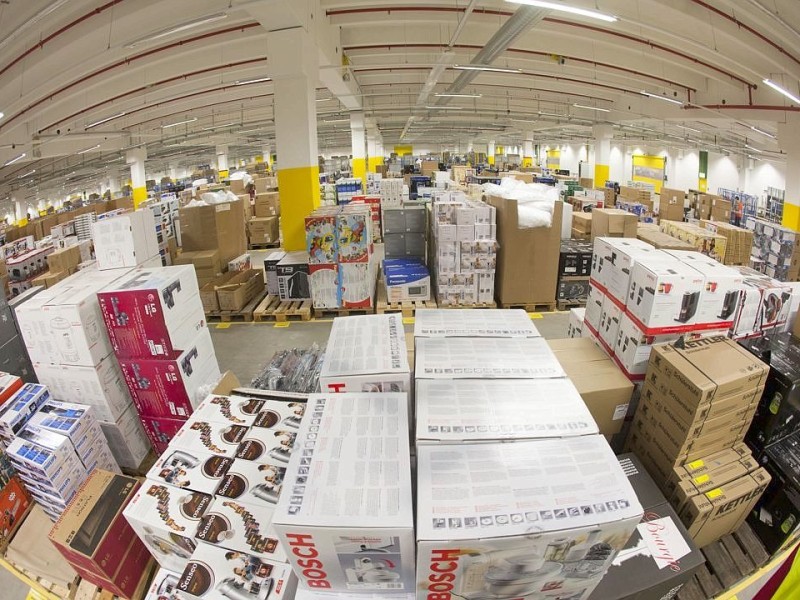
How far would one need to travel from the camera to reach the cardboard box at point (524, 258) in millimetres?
6230

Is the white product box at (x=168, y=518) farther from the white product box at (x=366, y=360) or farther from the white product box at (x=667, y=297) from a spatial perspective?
the white product box at (x=667, y=297)

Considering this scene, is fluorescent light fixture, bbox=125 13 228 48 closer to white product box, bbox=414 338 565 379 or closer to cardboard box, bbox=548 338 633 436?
white product box, bbox=414 338 565 379

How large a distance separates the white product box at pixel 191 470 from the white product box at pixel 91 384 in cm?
121

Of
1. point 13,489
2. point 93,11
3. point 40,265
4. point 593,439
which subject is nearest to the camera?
point 593,439

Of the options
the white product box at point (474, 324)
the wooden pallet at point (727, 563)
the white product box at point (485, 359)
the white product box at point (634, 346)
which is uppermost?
the white product box at point (474, 324)

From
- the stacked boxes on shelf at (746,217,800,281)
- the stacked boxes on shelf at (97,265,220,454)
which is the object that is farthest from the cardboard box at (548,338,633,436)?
the stacked boxes on shelf at (746,217,800,281)

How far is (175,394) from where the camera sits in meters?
3.18

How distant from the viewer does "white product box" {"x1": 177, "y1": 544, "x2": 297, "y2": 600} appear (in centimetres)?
165

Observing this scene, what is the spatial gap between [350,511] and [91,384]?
261cm

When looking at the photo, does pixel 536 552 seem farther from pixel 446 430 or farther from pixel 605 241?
pixel 605 241

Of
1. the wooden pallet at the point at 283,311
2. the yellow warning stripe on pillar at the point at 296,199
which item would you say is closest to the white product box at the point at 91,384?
the wooden pallet at the point at 283,311

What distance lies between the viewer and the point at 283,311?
6.79 meters

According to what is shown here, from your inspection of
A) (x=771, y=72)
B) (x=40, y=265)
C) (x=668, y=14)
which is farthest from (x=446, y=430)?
(x=771, y=72)

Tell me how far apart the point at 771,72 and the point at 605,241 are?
9.26 m
